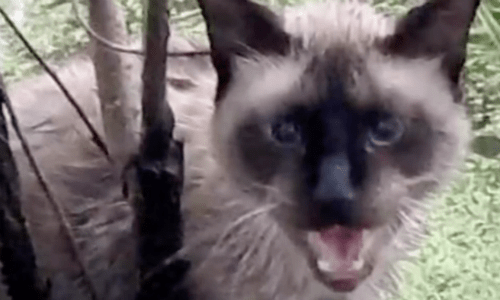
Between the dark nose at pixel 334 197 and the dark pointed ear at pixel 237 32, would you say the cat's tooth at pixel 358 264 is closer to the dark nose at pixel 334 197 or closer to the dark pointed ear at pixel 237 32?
the dark nose at pixel 334 197

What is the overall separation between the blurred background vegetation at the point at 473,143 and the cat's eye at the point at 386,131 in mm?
127

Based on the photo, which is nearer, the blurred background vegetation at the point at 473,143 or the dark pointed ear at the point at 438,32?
the dark pointed ear at the point at 438,32

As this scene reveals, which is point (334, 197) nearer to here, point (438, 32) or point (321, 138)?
point (321, 138)

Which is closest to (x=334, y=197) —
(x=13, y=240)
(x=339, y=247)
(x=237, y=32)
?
(x=339, y=247)

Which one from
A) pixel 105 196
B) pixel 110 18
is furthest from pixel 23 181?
pixel 110 18

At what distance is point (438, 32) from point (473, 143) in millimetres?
184

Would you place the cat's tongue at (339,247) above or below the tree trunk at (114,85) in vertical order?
below

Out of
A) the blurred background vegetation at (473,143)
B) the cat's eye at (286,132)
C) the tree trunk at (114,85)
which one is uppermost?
the tree trunk at (114,85)

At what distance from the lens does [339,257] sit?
32.1 inches

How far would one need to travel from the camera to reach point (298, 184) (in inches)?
32.2

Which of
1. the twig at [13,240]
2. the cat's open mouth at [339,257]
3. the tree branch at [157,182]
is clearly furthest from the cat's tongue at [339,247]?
the twig at [13,240]

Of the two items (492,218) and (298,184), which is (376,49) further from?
(492,218)

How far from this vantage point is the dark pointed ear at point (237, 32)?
0.82m

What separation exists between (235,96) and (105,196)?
176mm
